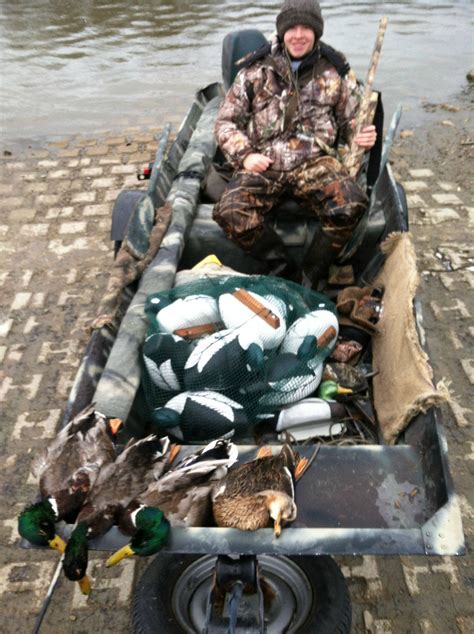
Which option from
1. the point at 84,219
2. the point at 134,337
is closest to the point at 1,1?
the point at 84,219

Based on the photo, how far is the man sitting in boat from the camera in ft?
16.0

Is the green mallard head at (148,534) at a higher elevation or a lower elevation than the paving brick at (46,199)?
higher

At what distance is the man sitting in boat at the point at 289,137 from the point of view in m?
4.89

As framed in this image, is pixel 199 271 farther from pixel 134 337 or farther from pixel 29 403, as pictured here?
pixel 29 403

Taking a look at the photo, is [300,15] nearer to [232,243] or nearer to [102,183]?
[232,243]

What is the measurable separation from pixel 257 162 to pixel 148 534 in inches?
122

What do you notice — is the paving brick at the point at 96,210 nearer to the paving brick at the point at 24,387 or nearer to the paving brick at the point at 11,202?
the paving brick at the point at 11,202

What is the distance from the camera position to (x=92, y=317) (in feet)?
19.8

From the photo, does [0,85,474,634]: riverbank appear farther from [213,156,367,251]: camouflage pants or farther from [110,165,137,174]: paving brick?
[213,156,367,251]: camouflage pants

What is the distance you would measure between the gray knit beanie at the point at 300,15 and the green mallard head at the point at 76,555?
379 cm

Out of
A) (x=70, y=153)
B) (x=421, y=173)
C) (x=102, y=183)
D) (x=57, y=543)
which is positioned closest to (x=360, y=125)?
(x=57, y=543)

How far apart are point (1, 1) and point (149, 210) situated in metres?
17.1

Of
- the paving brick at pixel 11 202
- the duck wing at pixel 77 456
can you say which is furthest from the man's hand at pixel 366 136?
the paving brick at pixel 11 202

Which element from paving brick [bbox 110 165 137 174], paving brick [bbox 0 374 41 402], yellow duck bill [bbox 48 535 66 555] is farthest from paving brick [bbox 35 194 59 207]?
yellow duck bill [bbox 48 535 66 555]
